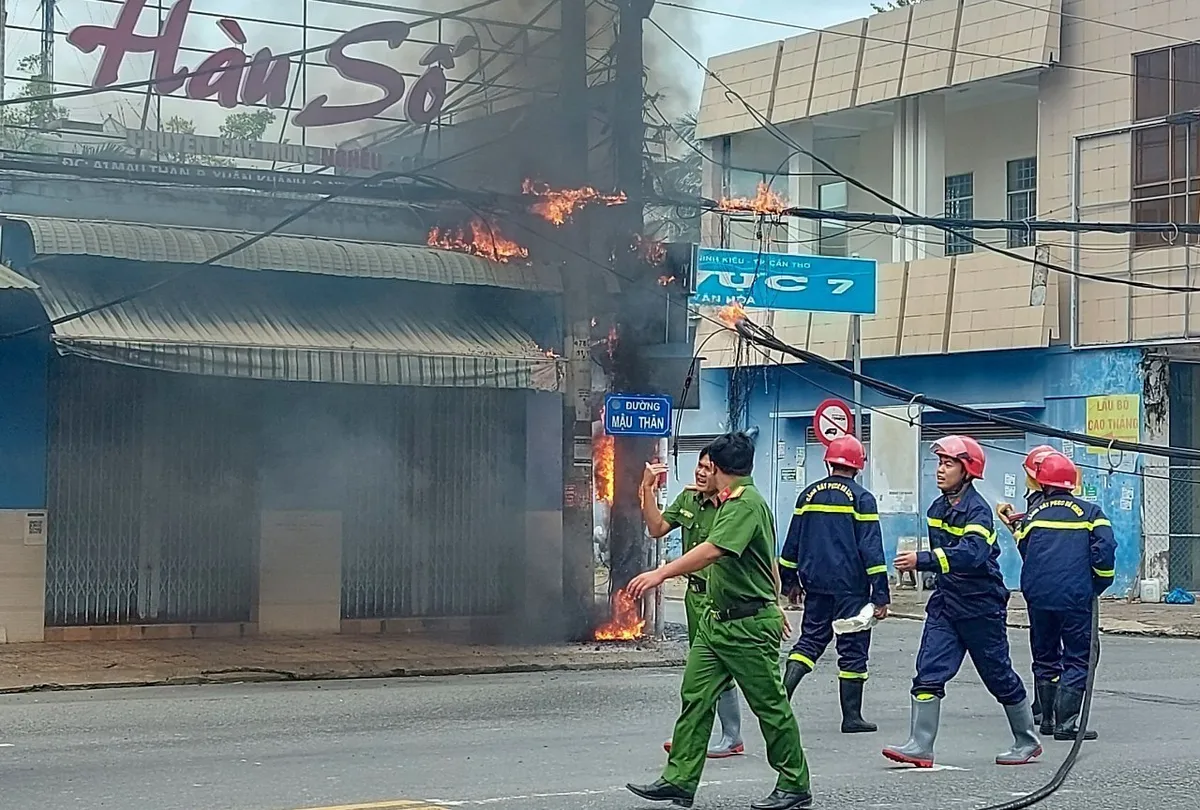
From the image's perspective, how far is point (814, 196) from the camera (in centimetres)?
2805

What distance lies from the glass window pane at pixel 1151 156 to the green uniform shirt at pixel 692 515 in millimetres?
14571

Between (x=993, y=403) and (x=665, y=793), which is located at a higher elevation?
(x=993, y=403)

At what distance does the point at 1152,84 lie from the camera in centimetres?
2144

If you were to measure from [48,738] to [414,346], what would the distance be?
597 cm

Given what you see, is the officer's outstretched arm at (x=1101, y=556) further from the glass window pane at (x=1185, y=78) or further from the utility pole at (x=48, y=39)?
the glass window pane at (x=1185, y=78)

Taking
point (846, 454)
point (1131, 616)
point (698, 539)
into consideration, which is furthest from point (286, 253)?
point (1131, 616)

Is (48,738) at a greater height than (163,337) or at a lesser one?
lesser

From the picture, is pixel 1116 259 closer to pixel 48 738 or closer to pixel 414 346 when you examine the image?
pixel 414 346

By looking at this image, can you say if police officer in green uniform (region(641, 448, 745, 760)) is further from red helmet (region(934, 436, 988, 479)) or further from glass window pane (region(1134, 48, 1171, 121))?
glass window pane (region(1134, 48, 1171, 121))

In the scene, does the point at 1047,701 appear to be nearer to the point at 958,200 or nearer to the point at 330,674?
the point at 330,674

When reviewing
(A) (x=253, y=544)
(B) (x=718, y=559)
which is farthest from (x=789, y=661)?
(A) (x=253, y=544)

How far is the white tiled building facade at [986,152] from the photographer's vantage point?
2131 centimetres

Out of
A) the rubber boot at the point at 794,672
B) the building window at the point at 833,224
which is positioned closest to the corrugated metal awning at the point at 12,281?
the rubber boot at the point at 794,672

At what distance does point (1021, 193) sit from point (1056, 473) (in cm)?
1530
